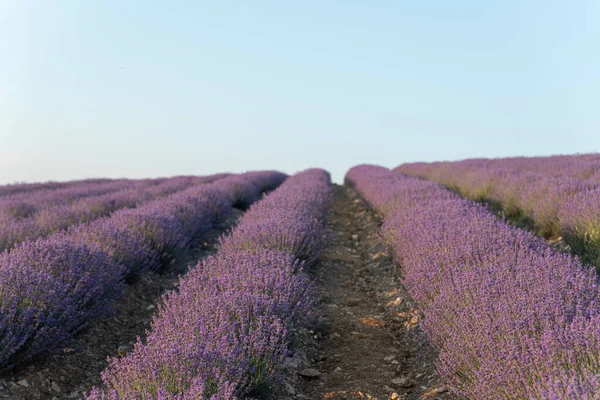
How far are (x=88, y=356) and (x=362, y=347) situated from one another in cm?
202

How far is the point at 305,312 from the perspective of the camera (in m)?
3.51

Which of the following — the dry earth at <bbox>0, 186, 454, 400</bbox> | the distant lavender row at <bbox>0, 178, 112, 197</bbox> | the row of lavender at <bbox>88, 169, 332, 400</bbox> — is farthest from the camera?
the distant lavender row at <bbox>0, 178, 112, 197</bbox>

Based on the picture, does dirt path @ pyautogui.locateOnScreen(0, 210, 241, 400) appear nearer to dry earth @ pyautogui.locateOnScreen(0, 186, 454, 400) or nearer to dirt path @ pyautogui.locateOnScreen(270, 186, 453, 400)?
dry earth @ pyautogui.locateOnScreen(0, 186, 454, 400)

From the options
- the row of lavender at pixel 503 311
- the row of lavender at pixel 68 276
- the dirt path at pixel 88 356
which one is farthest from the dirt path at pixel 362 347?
the row of lavender at pixel 68 276

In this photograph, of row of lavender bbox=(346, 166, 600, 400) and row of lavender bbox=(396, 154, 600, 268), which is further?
row of lavender bbox=(396, 154, 600, 268)

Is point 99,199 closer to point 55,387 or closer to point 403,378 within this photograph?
point 55,387

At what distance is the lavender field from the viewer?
2121mm

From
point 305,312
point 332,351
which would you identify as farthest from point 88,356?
point 332,351

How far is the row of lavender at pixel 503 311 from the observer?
1949 millimetres

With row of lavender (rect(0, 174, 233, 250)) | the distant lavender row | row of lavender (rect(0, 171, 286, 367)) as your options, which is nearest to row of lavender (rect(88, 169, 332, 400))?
row of lavender (rect(0, 171, 286, 367))

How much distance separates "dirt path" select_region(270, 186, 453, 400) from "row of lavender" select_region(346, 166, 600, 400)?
299 millimetres

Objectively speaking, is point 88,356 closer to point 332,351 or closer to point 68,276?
point 68,276

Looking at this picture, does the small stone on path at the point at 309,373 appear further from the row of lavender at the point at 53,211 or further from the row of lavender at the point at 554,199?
the row of lavender at the point at 554,199

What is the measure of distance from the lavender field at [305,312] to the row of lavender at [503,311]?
1 centimetres
